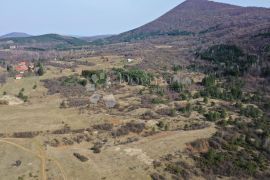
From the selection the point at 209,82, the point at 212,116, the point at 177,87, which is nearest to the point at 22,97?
the point at 177,87

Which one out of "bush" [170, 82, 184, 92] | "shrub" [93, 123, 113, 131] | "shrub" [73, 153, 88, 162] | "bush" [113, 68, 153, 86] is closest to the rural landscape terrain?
"shrub" [93, 123, 113, 131]

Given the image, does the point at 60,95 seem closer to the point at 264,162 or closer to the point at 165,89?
the point at 165,89

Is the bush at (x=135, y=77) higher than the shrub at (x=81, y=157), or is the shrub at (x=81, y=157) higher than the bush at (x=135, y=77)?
the bush at (x=135, y=77)

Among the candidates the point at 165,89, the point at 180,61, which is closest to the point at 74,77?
the point at 165,89

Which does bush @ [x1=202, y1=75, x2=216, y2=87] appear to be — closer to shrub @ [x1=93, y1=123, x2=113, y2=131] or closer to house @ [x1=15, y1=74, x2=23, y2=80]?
shrub @ [x1=93, y1=123, x2=113, y2=131]

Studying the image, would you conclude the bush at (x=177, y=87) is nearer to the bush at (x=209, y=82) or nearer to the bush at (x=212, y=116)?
the bush at (x=209, y=82)

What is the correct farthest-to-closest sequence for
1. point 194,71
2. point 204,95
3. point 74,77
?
point 194,71
point 74,77
point 204,95

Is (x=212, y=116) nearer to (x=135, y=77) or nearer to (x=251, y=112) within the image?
(x=251, y=112)

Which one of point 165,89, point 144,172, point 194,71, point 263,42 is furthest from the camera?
point 263,42

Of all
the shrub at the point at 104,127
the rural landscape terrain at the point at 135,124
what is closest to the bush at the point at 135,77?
the rural landscape terrain at the point at 135,124

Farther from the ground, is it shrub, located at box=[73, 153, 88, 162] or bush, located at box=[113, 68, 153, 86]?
bush, located at box=[113, 68, 153, 86]

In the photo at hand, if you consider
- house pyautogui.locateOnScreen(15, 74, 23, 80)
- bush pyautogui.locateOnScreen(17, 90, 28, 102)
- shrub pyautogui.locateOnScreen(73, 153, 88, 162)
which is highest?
house pyautogui.locateOnScreen(15, 74, 23, 80)
